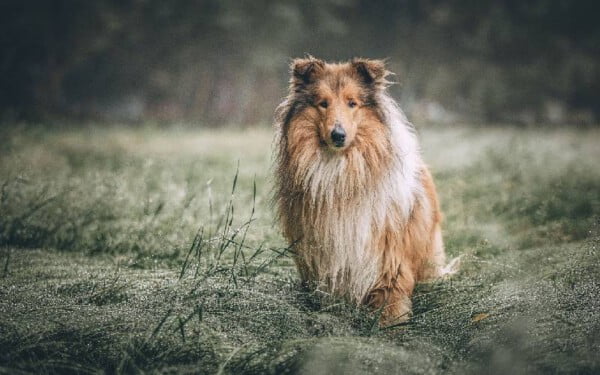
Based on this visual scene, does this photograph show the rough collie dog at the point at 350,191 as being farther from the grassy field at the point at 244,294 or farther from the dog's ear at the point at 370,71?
the grassy field at the point at 244,294

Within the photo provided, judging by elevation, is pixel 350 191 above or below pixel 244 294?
above

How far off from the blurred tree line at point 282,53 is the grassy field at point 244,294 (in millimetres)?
11514

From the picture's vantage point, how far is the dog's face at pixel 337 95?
3508mm

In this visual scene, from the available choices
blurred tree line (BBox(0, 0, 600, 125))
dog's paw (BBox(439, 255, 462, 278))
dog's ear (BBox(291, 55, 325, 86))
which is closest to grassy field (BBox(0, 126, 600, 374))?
dog's paw (BBox(439, 255, 462, 278))

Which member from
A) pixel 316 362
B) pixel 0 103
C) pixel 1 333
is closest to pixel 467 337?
pixel 316 362

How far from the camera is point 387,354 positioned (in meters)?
2.51

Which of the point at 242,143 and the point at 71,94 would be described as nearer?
the point at 242,143

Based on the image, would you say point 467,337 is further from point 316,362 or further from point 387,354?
point 316,362

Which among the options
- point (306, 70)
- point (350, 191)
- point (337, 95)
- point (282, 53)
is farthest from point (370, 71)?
point (282, 53)

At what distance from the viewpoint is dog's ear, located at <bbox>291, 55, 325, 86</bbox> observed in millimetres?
3709

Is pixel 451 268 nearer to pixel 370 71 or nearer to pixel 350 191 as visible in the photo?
pixel 350 191

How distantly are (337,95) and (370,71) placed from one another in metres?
0.29

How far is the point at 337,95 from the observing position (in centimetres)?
359

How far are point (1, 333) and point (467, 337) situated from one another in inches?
86.7
